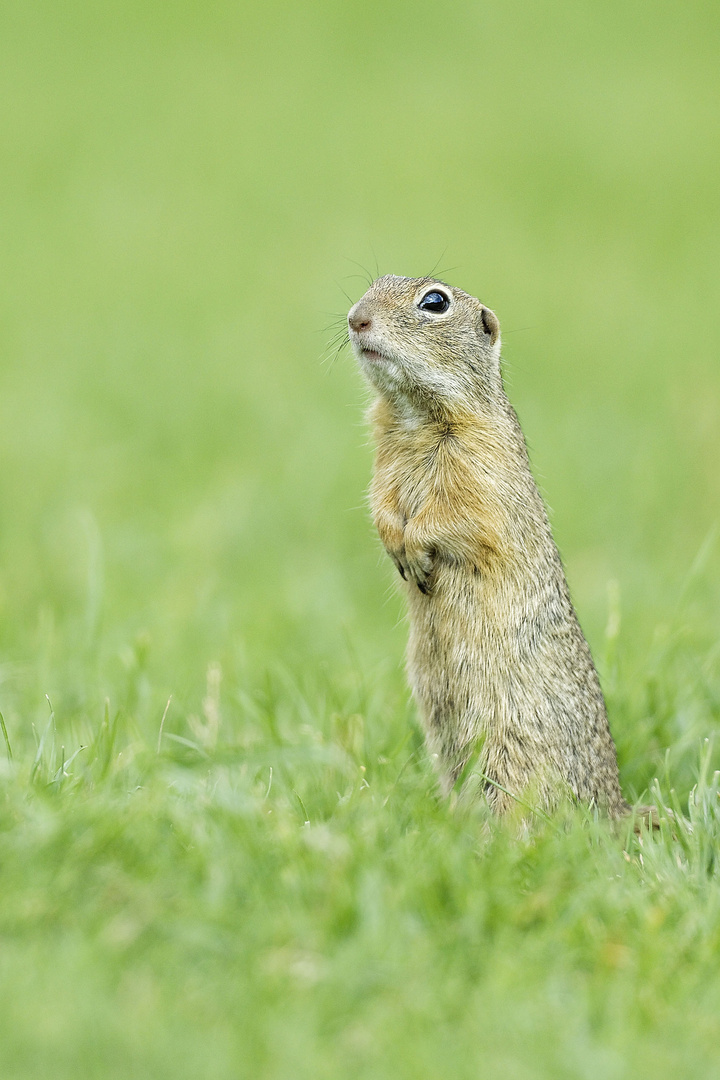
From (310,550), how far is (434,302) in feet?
12.0

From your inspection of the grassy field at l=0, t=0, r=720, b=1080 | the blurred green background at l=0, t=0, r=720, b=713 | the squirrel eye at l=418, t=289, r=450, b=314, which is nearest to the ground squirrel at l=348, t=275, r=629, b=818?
the squirrel eye at l=418, t=289, r=450, b=314

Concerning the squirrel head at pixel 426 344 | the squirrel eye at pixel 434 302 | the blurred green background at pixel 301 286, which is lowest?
the blurred green background at pixel 301 286

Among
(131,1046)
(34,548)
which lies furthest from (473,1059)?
(34,548)

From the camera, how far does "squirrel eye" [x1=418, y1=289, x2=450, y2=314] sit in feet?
15.8

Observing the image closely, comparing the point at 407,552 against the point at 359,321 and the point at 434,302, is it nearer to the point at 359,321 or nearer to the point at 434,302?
the point at 359,321

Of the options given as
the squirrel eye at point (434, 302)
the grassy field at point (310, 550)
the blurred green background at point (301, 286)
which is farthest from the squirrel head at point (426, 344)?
the grassy field at point (310, 550)

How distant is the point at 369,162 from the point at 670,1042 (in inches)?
618

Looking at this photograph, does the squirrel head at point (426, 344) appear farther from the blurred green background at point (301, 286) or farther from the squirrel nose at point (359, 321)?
the blurred green background at point (301, 286)

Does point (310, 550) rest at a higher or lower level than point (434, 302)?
lower

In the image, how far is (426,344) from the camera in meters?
4.68

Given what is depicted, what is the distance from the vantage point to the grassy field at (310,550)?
2828 millimetres

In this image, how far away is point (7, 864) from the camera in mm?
3047

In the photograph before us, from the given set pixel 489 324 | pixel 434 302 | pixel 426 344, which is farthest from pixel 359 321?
pixel 489 324

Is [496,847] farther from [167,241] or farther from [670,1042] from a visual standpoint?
[167,241]
